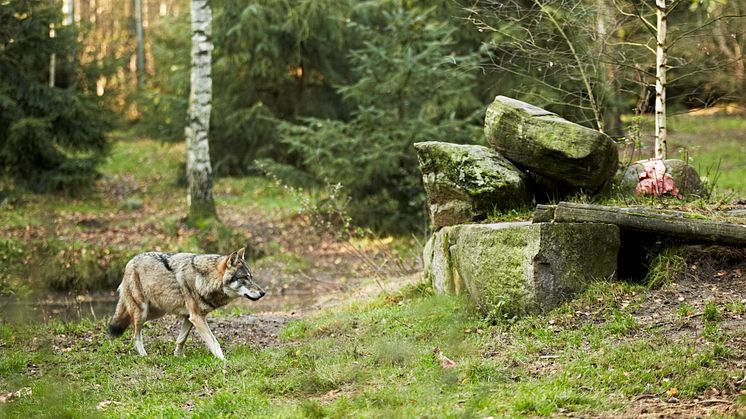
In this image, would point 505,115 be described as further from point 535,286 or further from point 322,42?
point 322,42

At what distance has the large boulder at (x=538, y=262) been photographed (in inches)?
377

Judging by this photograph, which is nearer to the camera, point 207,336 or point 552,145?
point 207,336

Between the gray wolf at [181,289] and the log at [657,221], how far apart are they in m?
3.79

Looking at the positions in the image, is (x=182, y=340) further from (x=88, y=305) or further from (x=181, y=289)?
(x=88, y=305)

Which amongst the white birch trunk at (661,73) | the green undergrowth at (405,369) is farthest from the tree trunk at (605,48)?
the green undergrowth at (405,369)

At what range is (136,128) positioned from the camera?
30734 mm

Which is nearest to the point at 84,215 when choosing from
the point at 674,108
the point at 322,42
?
the point at 322,42

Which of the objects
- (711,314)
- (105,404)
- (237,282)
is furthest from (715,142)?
(105,404)

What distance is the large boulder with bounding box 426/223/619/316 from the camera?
9.58 meters

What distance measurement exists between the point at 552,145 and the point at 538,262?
1708 millimetres

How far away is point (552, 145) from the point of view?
410 inches

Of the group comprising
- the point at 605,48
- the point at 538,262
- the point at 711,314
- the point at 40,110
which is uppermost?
the point at 605,48

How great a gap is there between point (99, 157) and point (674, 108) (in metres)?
17.2

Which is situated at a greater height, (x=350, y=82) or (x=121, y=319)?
(x=350, y=82)
